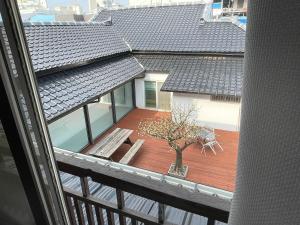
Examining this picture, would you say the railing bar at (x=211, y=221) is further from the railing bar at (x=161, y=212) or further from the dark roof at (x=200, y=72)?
the dark roof at (x=200, y=72)

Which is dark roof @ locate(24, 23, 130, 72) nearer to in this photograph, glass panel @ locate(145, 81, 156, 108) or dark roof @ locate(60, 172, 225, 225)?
glass panel @ locate(145, 81, 156, 108)

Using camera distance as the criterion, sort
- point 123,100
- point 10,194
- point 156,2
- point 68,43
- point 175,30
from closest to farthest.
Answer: point 10,194 < point 68,43 < point 123,100 < point 175,30 < point 156,2

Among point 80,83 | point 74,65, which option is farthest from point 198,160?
point 74,65

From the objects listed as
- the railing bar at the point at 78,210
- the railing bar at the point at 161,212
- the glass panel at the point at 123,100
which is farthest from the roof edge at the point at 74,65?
the railing bar at the point at 161,212

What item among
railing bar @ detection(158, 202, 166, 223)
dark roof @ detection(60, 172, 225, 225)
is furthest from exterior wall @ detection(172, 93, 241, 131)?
railing bar @ detection(158, 202, 166, 223)

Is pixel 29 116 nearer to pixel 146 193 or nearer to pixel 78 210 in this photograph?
pixel 146 193

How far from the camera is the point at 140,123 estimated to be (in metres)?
7.88

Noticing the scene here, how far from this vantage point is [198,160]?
5.85 m

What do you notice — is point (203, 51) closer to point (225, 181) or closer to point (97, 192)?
point (225, 181)

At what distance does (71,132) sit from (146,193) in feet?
18.1

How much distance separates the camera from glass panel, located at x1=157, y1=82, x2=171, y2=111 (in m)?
8.65

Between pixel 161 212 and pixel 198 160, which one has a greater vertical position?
pixel 161 212

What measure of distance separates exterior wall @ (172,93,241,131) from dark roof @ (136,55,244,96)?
1.27 feet

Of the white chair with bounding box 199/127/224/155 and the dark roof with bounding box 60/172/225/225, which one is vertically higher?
the dark roof with bounding box 60/172/225/225
